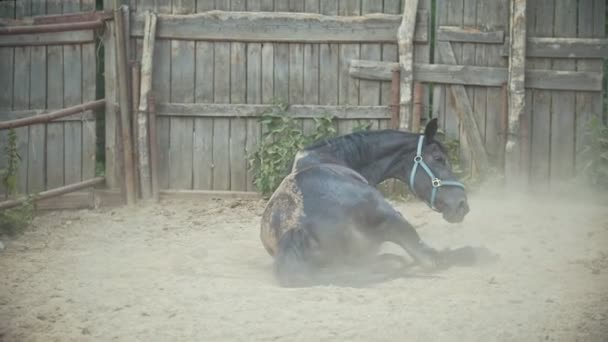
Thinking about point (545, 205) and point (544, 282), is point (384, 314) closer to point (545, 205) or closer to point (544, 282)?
point (544, 282)

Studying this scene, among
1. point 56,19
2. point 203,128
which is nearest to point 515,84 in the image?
point 203,128

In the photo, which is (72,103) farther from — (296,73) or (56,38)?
(296,73)

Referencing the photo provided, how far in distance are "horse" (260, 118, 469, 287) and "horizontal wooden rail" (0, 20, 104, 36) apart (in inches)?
162

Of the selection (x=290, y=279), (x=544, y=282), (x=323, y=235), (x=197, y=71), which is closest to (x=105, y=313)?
(x=290, y=279)

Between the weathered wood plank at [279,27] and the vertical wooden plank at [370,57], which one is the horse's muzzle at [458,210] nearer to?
the vertical wooden plank at [370,57]

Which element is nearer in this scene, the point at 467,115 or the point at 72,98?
the point at 467,115

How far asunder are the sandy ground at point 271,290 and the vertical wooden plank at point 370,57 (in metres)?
1.88

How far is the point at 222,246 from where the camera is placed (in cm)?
752

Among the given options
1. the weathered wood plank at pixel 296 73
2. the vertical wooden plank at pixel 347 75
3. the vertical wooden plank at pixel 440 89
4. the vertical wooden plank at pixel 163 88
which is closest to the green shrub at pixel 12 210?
the vertical wooden plank at pixel 163 88

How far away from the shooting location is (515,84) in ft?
30.9

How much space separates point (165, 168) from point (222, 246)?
2.61 m

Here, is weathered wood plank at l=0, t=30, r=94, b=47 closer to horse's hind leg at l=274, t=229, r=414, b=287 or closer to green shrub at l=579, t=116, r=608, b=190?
horse's hind leg at l=274, t=229, r=414, b=287

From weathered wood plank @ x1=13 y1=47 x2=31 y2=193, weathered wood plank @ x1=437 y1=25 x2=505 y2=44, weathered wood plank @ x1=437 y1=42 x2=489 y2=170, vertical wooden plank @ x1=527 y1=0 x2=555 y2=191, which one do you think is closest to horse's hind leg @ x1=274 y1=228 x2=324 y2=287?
weathered wood plank @ x1=437 y1=42 x2=489 y2=170

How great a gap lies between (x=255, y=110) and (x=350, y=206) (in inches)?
155
